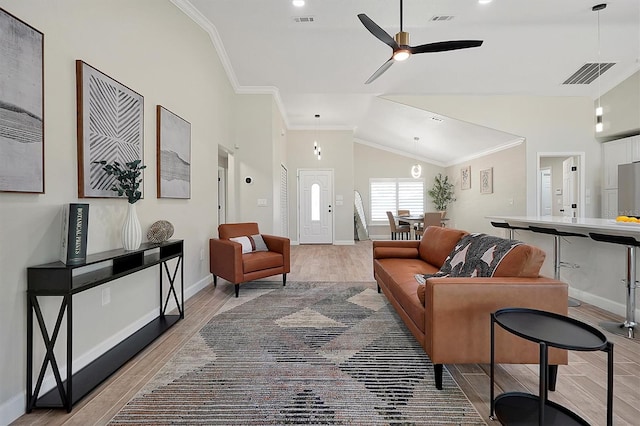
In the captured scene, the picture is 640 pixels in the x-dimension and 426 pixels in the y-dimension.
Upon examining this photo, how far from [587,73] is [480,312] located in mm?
5745

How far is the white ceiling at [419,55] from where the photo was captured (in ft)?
12.3

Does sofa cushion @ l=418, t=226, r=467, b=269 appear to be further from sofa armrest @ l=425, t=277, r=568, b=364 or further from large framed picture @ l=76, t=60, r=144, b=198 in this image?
large framed picture @ l=76, t=60, r=144, b=198

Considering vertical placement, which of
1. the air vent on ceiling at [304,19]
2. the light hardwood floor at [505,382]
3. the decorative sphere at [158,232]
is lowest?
the light hardwood floor at [505,382]

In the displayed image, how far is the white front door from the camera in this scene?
8.38m

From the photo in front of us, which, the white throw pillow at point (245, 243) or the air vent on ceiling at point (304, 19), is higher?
the air vent on ceiling at point (304, 19)

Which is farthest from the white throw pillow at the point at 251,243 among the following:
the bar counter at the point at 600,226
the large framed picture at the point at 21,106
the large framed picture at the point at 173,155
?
the bar counter at the point at 600,226

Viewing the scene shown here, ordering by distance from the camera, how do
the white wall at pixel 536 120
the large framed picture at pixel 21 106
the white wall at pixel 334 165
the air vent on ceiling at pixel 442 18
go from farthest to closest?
the white wall at pixel 334 165
the white wall at pixel 536 120
the air vent on ceiling at pixel 442 18
the large framed picture at pixel 21 106

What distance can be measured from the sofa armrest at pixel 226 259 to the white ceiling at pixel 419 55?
2.81m

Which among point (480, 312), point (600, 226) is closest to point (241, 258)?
point (480, 312)

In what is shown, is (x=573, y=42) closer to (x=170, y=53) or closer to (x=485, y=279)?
(x=485, y=279)

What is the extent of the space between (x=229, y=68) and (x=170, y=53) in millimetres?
1882

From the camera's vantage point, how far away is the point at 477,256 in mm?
2240

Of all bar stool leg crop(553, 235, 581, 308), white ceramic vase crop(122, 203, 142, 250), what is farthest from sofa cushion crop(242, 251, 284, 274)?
bar stool leg crop(553, 235, 581, 308)

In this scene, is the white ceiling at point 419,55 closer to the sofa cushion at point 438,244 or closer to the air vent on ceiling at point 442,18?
the air vent on ceiling at point 442,18
